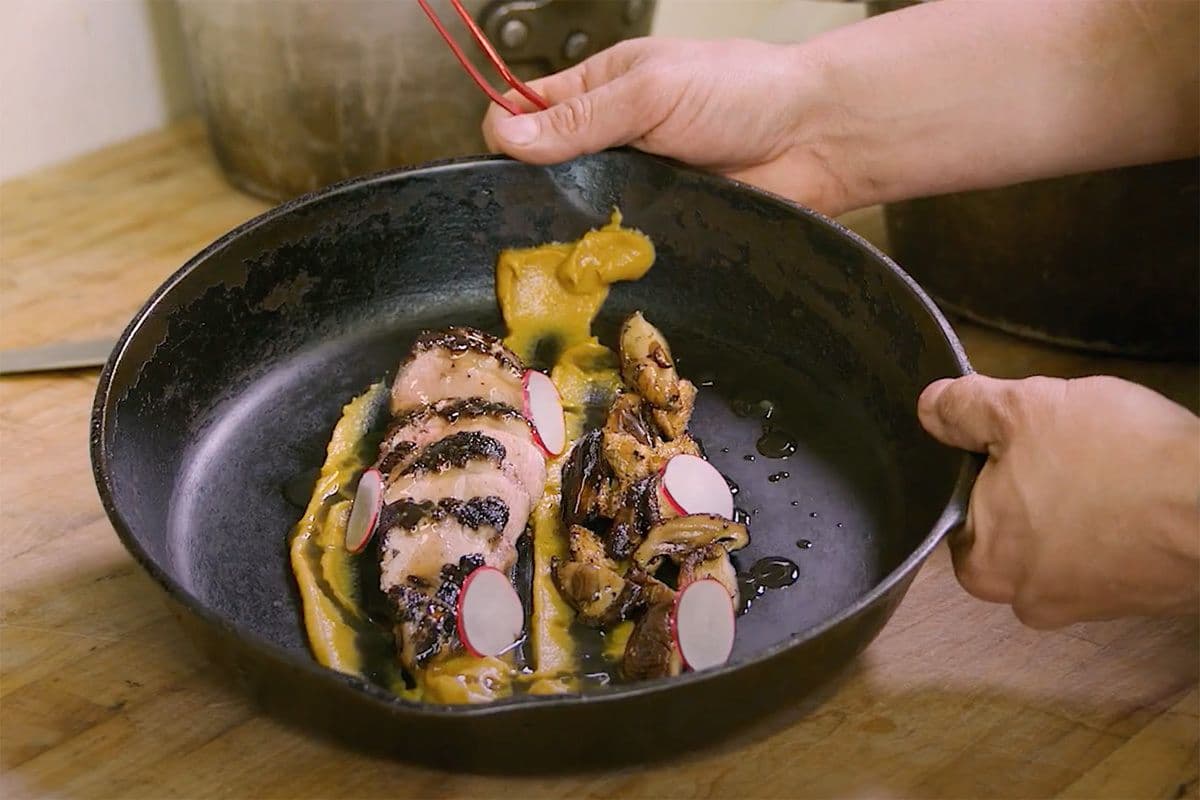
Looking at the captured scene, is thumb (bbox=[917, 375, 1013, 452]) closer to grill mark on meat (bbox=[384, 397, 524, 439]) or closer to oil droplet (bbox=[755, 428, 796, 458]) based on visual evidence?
oil droplet (bbox=[755, 428, 796, 458])

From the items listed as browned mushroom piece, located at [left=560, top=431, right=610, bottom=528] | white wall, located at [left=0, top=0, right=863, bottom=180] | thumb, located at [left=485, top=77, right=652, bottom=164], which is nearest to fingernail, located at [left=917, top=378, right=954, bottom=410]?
browned mushroom piece, located at [left=560, top=431, right=610, bottom=528]

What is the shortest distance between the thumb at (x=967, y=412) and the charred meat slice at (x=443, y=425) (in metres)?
0.40

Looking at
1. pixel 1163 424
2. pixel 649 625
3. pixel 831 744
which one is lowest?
pixel 831 744

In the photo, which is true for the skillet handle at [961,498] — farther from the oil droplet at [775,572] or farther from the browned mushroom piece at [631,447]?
the browned mushroom piece at [631,447]

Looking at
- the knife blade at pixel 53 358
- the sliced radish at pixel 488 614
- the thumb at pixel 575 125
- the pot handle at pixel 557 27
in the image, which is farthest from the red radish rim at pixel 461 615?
the pot handle at pixel 557 27

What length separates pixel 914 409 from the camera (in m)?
1.27

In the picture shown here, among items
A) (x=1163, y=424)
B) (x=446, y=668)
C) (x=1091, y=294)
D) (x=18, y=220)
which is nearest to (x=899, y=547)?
(x=1163, y=424)

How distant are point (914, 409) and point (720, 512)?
234mm

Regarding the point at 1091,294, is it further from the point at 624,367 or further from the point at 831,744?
the point at 831,744

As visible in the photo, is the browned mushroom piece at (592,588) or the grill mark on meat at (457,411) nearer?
the browned mushroom piece at (592,588)

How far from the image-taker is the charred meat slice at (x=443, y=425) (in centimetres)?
125

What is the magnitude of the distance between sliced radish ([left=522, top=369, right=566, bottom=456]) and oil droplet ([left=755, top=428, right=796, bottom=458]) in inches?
8.2

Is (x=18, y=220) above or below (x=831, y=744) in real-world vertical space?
above

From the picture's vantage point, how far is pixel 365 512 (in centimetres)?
117
